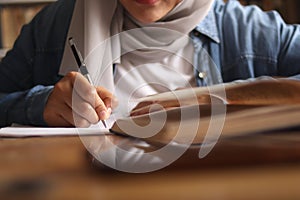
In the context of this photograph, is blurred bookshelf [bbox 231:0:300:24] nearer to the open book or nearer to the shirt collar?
the shirt collar

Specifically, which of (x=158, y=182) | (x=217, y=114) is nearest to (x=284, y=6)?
(x=217, y=114)

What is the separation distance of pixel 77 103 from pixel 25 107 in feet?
0.63

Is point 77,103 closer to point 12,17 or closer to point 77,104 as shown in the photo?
point 77,104

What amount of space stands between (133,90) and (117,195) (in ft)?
2.74

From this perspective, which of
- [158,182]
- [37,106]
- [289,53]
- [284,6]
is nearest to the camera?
[158,182]

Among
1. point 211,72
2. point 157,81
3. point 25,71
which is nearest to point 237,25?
point 211,72

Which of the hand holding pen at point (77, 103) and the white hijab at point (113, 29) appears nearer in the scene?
the hand holding pen at point (77, 103)

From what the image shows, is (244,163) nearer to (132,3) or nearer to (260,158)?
(260,158)

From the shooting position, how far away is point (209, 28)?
108 cm

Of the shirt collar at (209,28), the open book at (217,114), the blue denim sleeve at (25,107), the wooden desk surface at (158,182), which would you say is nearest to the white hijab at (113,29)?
the shirt collar at (209,28)

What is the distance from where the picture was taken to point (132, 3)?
0.97m

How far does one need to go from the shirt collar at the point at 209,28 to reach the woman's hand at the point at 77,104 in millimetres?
447

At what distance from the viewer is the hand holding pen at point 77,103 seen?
64 centimetres

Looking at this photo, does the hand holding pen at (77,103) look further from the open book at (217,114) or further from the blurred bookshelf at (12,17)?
the blurred bookshelf at (12,17)
